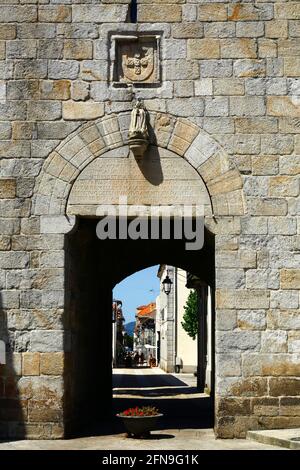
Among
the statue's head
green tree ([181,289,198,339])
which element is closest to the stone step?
the statue's head

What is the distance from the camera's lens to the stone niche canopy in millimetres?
9727

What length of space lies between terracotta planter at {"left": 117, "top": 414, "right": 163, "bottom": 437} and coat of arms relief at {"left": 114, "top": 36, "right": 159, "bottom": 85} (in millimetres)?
4159

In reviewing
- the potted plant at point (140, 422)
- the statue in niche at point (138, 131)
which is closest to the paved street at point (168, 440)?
the potted plant at point (140, 422)

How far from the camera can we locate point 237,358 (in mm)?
9273

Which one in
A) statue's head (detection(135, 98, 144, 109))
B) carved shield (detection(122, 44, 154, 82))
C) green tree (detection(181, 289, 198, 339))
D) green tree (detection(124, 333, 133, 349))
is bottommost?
green tree (detection(124, 333, 133, 349))

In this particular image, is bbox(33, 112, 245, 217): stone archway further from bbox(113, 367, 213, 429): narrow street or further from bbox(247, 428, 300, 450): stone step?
bbox(113, 367, 213, 429): narrow street

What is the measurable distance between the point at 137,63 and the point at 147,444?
185 inches

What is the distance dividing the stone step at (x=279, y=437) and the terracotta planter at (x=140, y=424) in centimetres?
118

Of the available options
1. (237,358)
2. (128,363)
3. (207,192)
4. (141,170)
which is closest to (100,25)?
(141,170)

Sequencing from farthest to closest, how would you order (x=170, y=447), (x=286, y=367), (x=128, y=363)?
(x=128, y=363) → (x=286, y=367) → (x=170, y=447)

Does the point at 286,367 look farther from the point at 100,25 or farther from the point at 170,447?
the point at 100,25

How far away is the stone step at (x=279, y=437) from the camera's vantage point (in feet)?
26.6

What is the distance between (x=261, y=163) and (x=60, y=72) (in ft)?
9.09

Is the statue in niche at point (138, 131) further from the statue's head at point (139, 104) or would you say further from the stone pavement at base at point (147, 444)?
the stone pavement at base at point (147, 444)
